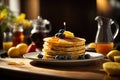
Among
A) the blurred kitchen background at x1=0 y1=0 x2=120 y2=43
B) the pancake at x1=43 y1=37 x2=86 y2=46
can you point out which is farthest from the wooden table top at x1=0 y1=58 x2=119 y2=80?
the blurred kitchen background at x1=0 y1=0 x2=120 y2=43

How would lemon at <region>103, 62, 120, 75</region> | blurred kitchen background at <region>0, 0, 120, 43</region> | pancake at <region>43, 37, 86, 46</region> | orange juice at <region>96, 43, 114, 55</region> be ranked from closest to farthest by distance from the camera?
lemon at <region>103, 62, 120, 75</region> → pancake at <region>43, 37, 86, 46</region> → orange juice at <region>96, 43, 114, 55</region> → blurred kitchen background at <region>0, 0, 120, 43</region>

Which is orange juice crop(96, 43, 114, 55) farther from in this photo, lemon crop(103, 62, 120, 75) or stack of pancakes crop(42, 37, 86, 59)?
lemon crop(103, 62, 120, 75)

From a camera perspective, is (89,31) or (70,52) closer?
(70,52)

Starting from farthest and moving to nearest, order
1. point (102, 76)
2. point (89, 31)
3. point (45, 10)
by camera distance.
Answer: point (45, 10) → point (89, 31) → point (102, 76)

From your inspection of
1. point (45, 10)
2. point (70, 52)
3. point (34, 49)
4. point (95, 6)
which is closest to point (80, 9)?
point (95, 6)

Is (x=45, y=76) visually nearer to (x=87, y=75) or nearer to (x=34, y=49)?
(x=87, y=75)

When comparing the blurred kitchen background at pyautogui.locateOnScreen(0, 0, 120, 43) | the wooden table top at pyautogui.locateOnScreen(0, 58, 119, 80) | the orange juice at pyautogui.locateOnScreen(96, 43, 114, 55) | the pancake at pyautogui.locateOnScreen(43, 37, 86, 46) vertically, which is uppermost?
the blurred kitchen background at pyautogui.locateOnScreen(0, 0, 120, 43)

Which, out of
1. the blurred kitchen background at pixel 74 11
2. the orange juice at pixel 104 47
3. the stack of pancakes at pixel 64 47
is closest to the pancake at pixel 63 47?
the stack of pancakes at pixel 64 47
